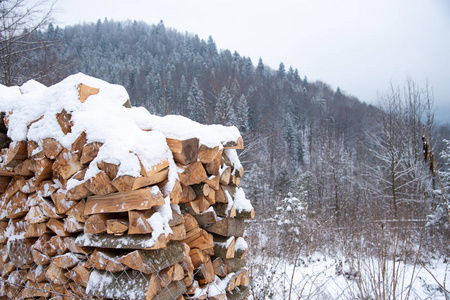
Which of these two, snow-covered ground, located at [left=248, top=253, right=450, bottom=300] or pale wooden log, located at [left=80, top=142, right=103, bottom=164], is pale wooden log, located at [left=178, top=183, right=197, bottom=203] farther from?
snow-covered ground, located at [left=248, top=253, right=450, bottom=300]

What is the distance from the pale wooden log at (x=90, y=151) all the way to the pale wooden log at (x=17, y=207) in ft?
3.49

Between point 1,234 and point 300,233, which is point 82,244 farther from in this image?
point 300,233

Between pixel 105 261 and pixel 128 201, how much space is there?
476 mm

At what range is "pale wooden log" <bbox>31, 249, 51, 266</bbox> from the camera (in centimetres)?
227

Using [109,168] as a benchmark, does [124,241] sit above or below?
below

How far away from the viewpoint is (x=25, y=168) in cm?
246

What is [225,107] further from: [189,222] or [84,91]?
[189,222]

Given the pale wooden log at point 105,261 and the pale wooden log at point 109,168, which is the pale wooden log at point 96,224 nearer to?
the pale wooden log at point 105,261

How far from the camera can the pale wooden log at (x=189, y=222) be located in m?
2.18

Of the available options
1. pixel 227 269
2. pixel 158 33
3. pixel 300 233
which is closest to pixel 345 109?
pixel 300 233

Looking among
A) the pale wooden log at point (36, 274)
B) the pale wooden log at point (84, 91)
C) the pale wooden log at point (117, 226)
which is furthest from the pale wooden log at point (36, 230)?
the pale wooden log at point (84, 91)

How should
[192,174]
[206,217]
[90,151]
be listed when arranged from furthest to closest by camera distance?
[206,217], [192,174], [90,151]

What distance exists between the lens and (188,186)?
2.24 metres

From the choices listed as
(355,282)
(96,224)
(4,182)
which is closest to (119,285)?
(96,224)
